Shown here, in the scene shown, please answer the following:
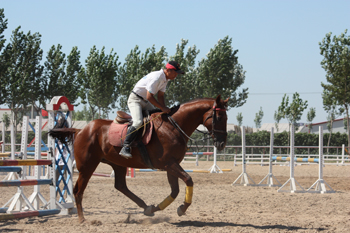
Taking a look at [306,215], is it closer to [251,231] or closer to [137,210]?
[251,231]

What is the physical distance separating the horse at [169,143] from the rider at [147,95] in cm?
22

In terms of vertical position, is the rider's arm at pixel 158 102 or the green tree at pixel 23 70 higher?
the green tree at pixel 23 70

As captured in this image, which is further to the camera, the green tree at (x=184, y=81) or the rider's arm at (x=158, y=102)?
the green tree at (x=184, y=81)

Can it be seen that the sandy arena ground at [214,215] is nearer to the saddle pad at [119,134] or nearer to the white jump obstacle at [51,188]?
Answer: the white jump obstacle at [51,188]

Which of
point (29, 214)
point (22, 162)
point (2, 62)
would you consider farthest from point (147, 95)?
point (2, 62)

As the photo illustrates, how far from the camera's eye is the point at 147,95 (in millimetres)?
6402

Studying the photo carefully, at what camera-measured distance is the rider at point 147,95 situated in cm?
642

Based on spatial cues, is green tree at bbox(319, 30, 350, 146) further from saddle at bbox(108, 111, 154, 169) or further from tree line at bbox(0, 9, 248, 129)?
saddle at bbox(108, 111, 154, 169)

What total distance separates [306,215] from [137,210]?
11.1 ft

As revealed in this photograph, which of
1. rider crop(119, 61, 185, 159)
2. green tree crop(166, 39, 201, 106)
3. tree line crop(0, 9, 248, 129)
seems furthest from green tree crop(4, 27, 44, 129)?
rider crop(119, 61, 185, 159)

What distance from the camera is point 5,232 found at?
570cm

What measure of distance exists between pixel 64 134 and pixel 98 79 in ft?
86.0

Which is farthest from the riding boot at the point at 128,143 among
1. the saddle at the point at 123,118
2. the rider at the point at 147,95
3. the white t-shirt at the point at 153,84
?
the white t-shirt at the point at 153,84

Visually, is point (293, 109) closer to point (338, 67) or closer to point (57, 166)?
point (338, 67)
